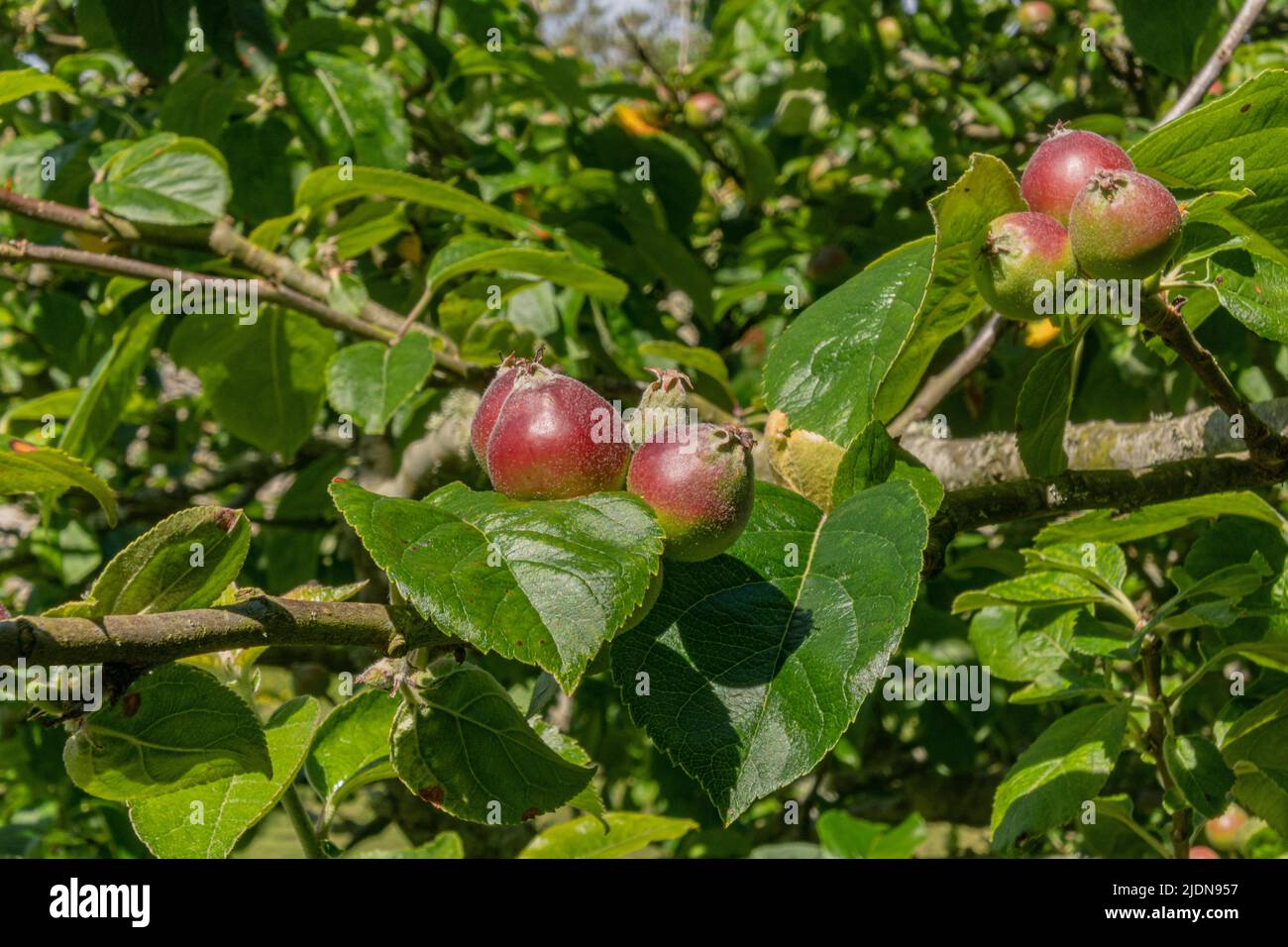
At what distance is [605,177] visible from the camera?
7.20 ft

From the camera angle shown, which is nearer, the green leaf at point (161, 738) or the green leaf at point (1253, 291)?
the green leaf at point (161, 738)

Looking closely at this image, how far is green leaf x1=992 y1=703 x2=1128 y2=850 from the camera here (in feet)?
3.74

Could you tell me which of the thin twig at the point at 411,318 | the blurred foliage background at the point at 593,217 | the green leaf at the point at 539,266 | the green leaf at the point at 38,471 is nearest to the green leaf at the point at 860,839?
the blurred foliage background at the point at 593,217

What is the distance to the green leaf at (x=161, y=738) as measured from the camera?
2.27 ft

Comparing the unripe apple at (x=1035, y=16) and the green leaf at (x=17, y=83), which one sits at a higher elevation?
the unripe apple at (x=1035, y=16)

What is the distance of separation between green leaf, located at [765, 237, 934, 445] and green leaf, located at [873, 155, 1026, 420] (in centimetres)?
2

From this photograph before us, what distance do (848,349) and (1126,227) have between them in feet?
0.69

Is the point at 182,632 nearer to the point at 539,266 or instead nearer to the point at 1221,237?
the point at 1221,237

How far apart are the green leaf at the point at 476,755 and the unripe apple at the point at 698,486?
16 cm

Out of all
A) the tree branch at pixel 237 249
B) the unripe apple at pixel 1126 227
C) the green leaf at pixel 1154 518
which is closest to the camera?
the unripe apple at pixel 1126 227

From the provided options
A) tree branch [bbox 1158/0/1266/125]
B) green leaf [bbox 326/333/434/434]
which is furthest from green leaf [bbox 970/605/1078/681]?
green leaf [bbox 326/333/434/434]

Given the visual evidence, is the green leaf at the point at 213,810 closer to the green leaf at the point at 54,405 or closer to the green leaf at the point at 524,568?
the green leaf at the point at 524,568

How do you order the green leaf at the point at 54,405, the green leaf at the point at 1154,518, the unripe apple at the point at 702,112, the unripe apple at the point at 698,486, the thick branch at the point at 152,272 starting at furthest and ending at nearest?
the unripe apple at the point at 702,112 < the green leaf at the point at 54,405 < the thick branch at the point at 152,272 < the green leaf at the point at 1154,518 < the unripe apple at the point at 698,486
